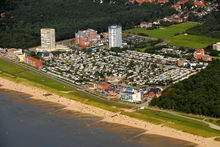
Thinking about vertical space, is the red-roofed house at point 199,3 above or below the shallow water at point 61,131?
above

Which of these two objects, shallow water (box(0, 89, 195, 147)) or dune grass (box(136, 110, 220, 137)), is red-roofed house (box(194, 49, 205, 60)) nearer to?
dune grass (box(136, 110, 220, 137))

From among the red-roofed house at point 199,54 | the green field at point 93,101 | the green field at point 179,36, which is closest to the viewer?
the green field at point 93,101

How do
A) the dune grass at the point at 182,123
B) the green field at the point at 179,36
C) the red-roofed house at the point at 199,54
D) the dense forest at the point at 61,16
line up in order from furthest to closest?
the dense forest at the point at 61,16
the green field at the point at 179,36
the red-roofed house at the point at 199,54
the dune grass at the point at 182,123

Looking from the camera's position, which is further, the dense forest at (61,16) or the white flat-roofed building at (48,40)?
the dense forest at (61,16)

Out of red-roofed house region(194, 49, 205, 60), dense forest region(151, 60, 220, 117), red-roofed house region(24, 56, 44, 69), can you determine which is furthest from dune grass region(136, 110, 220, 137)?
red-roofed house region(24, 56, 44, 69)

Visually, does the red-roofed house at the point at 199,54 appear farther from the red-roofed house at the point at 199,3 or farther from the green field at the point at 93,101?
the red-roofed house at the point at 199,3

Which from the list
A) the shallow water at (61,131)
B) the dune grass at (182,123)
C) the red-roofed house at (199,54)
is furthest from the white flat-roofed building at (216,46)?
the shallow water at (61,131)

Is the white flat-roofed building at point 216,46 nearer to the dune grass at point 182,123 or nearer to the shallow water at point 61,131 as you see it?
the dune grass at point 182,123

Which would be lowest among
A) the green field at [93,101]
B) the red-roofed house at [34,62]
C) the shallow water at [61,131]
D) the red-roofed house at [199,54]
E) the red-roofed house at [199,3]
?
the shallow water at [61,131]

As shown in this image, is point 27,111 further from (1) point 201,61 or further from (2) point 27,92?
(1) point 201,61
